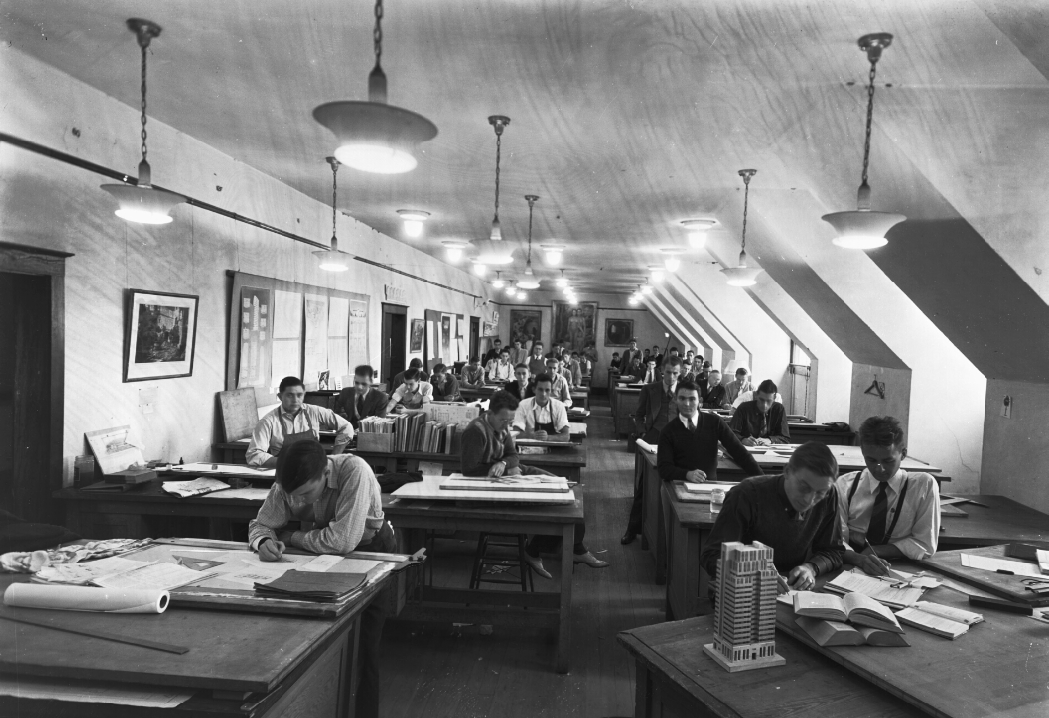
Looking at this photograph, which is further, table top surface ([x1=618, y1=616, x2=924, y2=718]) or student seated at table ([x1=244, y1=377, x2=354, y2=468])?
student seated at table ([x1=244, y1=377, x2=354, y2=468])

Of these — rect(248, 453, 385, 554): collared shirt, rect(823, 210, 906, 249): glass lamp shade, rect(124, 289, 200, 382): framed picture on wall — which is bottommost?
rect(248, 453, 385, 554): collared shirt

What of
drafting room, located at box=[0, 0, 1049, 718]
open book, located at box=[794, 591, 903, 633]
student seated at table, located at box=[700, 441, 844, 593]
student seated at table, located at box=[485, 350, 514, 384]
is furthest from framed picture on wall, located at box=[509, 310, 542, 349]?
open book, located at box=[794, 591, 903, 633]

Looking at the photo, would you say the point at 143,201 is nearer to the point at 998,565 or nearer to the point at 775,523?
the point at 775,523

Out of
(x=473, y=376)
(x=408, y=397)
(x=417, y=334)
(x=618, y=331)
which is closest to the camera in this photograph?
(x=408, y=397)

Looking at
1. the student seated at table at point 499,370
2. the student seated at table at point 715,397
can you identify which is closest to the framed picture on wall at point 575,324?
the student seated at table at point 499,370

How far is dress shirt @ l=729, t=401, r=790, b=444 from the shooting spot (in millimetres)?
6547

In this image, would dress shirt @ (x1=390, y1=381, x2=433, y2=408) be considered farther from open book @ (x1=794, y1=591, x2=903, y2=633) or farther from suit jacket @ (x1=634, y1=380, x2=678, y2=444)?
open book @ (x1=794, y1=591, x2=903, y2=633)

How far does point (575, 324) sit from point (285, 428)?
59.3ft

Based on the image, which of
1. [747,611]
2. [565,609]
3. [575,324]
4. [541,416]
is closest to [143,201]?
[565,609]

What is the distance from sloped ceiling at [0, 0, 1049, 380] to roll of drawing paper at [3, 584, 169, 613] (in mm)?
2395

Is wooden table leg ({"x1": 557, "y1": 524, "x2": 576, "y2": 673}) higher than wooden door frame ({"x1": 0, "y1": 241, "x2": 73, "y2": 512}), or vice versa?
wooden door frame ({"x1": 0, "y1": 241, "x2": 73, "y2": 512})

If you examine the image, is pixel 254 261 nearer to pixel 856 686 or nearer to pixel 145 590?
pixel 145 590

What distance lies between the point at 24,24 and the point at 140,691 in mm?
3149

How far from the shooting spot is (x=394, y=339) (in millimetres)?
11031
